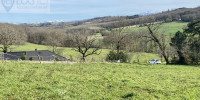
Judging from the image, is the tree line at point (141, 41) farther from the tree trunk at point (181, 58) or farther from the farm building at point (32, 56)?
the farm building at point (32, 56)

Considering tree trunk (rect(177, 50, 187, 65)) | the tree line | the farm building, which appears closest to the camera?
tree trunk (rect(177, 50, 187, 65))

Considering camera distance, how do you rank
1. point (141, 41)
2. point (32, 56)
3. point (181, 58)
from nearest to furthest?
point (181, 58) < point (32, 56) < point (141, 41)

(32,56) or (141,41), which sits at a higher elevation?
(141,41)

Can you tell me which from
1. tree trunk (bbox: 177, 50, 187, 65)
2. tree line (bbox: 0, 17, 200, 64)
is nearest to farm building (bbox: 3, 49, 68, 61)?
tree line (bbox: 0, 17, 200, 64)

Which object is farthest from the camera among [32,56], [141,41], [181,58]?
[141,41]

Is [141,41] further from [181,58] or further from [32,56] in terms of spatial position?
[32,56]

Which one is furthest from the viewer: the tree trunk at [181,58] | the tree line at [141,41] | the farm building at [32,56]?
the farm building at [32,56]

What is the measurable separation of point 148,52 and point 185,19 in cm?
5543

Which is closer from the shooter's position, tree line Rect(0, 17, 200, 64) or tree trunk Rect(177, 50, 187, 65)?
tree trunk Rect(177, 50, 187, 65)

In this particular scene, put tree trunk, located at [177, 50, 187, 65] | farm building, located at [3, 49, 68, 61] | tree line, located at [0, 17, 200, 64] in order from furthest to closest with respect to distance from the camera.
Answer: farm building, located at [3, 49, 68, 61] < tree line, located at [0, 17, 200, 64] < tree trunk, located at [177, 50, 187, 65]

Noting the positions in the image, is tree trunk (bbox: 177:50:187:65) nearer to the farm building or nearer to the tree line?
the tree line

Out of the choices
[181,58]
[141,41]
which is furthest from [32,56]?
[181,58]

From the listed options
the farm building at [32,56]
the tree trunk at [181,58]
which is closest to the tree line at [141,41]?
the tree trunk at [181,58]

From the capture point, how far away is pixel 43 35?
111 m
